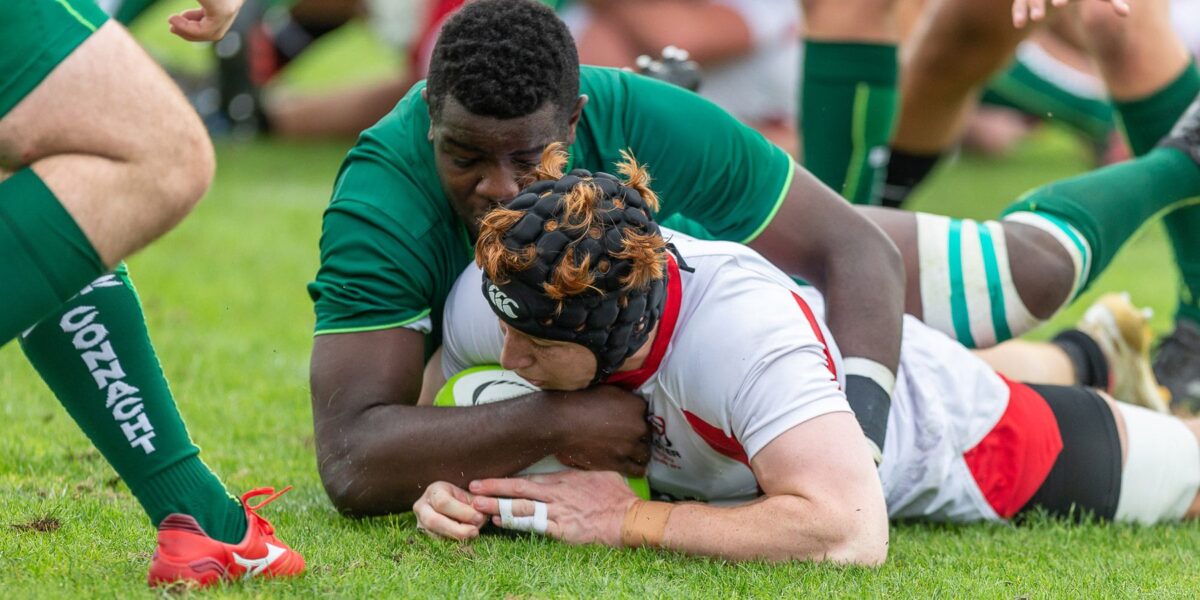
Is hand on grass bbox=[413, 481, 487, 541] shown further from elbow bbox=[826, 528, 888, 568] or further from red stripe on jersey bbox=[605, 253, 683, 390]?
elbow bbox=[826, 528, 888, 568]

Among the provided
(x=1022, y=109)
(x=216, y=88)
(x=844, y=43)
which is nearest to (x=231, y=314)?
(x=844, y=43)

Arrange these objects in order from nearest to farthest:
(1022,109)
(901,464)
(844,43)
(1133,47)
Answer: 1. (901,464)
2. (1133,47)
3. (844,43)
4. (1022,109)

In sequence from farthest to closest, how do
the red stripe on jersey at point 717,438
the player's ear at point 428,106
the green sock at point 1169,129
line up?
the green sock at point 1169,129, the player's ear at point 428,106, the red stripe on jersey at point 717,438

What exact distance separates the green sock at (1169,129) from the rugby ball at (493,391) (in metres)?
2.34

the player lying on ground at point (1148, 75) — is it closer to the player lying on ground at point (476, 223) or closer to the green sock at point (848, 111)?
the green sock at point (848, 111)

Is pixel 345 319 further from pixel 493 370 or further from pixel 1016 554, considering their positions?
Answer: pixel 1016 554

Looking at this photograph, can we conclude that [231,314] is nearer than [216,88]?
Yes

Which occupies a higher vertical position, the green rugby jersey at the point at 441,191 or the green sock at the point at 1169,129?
the green rugby jersey at the point at 441,191

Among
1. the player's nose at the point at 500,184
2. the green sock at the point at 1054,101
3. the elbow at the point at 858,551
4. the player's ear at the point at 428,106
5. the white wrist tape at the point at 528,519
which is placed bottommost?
the green sock at the point at 1054,101

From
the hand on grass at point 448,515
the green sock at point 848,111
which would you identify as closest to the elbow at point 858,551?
the hand on grass at point 448,515

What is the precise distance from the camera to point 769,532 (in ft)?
10.9

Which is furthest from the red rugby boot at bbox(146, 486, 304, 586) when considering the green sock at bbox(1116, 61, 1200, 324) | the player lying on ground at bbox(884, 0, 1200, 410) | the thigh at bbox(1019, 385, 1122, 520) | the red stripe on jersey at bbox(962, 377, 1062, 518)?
the green sock at bbox(1116, 61, 1200, 324)

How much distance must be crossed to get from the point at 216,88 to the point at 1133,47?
7.60m

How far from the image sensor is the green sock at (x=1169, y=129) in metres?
5.06
